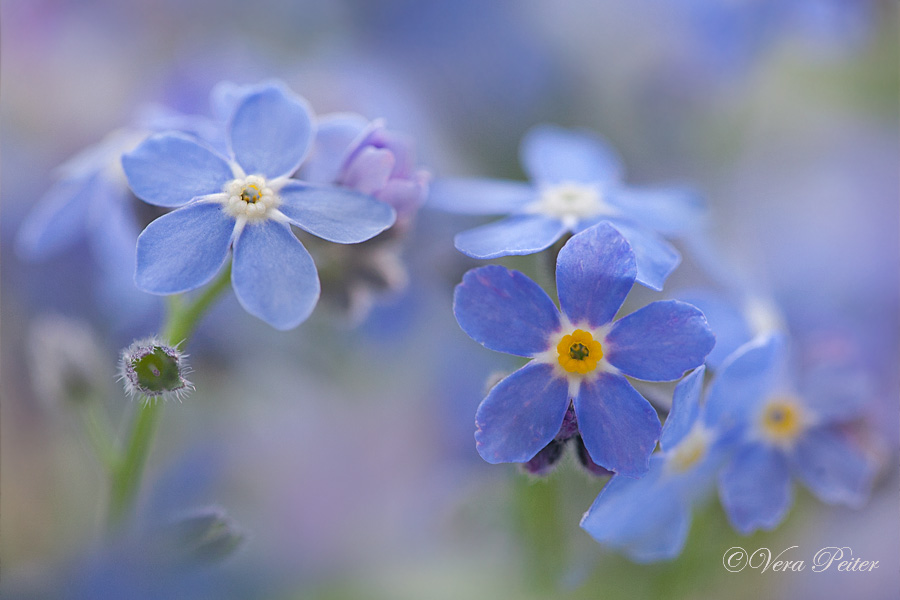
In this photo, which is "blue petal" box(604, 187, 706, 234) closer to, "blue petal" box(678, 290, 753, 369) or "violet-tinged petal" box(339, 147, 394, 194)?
"blue petal" box(678, 290, 753, 369)

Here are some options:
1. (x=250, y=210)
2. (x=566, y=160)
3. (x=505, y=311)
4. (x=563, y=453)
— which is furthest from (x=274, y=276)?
(x=566, y=160)

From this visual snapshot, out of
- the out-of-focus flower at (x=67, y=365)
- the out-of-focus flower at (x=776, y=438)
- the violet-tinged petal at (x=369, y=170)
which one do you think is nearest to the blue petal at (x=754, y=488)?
the out-of-focus flower at (x=776, y=438)

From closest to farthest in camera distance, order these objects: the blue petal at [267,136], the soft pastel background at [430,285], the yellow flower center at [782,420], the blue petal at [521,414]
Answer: the blue petal at [521,414]
the blue petal at [267,136]
the yellow flower center at [782,420]
the soft pastel background at [430,285]

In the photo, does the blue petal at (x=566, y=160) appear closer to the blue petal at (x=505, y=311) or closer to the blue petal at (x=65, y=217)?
the blue petal at (x=505, y=311)

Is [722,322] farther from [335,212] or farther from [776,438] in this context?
[335,212]

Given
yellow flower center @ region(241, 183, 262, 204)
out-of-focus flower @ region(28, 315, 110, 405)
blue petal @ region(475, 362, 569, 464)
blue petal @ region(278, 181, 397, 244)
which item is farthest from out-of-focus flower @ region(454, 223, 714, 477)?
out-of-focus flower @ region(28, 315, 110, 405)

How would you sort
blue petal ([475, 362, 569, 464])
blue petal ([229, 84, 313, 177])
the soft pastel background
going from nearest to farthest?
blue petal ([475, 362, 569, 464])
blue petal ([229, 84, 313, 177])
the soft pastel background
